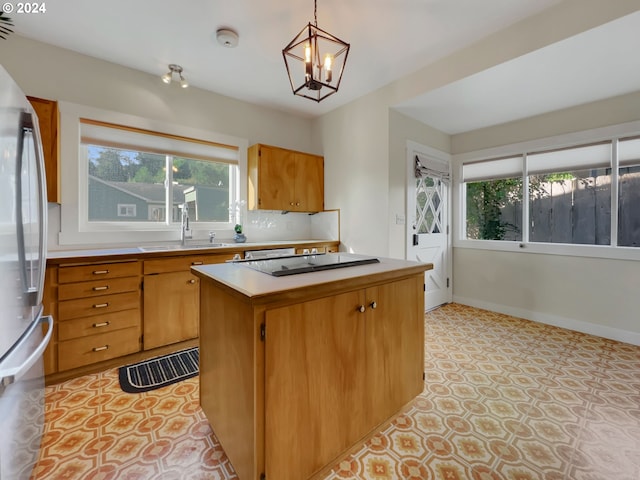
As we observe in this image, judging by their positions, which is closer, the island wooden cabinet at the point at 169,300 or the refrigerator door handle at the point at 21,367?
the refrigerator door handle at the point at 21,367

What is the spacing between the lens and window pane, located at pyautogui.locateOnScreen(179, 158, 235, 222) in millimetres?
3229

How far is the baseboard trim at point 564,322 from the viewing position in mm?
2787

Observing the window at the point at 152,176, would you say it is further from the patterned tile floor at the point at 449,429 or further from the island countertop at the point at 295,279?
the island countertop at the point at 295,279

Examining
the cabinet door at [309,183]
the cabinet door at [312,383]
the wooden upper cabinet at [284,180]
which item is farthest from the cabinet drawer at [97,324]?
the cabinet door at [309,183]

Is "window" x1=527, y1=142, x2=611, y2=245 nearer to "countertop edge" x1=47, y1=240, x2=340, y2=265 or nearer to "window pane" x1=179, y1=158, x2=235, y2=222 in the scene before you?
"countertop edge" x1=47, y1=240, x2=340, y2=265

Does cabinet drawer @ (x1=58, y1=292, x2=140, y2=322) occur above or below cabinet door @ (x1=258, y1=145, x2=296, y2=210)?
below

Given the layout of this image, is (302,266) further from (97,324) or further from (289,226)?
(289,226)

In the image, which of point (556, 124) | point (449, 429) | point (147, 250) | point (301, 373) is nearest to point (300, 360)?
point (301, 373)

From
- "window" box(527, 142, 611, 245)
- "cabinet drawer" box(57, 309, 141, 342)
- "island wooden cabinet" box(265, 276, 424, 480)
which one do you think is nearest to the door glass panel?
"window" box(527, 142, 611, 245)

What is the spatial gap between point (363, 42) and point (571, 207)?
2932 millimetres

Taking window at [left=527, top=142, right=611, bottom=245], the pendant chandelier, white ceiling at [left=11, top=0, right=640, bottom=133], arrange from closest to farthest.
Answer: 1. the pendant chandelier
2. white ceiling at [left=11, top=0, right=640, bottom=133]
3. window at [left=527, top=142, right=611, bottom=245]

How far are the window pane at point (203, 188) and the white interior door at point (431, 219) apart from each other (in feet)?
7.46

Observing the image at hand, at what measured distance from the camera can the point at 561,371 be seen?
222cm

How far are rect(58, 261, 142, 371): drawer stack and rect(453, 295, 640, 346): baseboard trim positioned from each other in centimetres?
399
